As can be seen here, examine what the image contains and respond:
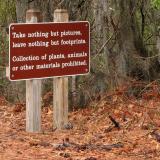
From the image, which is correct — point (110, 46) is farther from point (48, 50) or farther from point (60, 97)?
point (48, 50)

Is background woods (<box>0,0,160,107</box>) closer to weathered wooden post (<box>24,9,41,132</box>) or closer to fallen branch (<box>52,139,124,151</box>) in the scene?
weathered wooden post (<box>24,9,41,132</box>)

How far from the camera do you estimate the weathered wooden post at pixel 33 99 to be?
371 inches

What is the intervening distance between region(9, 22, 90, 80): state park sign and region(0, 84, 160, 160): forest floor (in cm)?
88

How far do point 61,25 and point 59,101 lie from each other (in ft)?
3.88

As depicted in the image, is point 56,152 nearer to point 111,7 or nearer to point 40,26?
point 40,26

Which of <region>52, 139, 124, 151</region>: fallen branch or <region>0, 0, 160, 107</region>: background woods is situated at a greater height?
<region>0, 0, 160, 107</region>: background woods

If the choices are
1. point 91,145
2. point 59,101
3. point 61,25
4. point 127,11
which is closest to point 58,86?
point 59,101

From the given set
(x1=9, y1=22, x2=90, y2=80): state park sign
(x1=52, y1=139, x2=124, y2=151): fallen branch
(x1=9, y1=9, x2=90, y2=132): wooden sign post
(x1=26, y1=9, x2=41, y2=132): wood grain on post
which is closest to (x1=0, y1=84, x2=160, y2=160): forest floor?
(x1=52, y1=139, x2=124, y2=151): fallen branch

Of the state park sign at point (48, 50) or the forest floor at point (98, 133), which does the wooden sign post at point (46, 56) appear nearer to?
the state park sign at point (48, 50)

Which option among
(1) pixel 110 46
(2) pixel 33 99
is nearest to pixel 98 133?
(2) pixel 33 99

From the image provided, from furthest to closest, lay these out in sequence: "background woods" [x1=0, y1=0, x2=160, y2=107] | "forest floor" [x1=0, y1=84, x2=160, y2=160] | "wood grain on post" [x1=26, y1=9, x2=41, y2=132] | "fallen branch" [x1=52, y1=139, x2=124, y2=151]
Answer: "background woods" [x1=0, y1=0, x2=160, y2=107]
"wood grain on post" [x1=26, y1=9, x2=41, y2=132]
"fallen branch" [x1=52, y1=139, x2=124, y2=151]
"forest floor" [x1=0, y1=84, x2=160, y2=160]

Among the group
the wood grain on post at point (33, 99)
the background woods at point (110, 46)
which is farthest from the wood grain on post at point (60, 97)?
the background woods at point (110, 46)

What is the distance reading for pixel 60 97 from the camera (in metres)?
9.79

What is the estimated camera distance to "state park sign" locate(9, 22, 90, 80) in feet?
29.8
